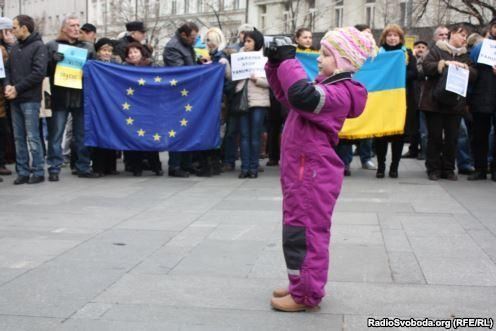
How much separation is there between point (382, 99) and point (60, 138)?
4.55m

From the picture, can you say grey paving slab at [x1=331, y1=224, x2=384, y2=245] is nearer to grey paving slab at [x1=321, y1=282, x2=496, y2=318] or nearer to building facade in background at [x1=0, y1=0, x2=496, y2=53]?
grey paving slab at [x1=321, y1=282, x2=496, y2=318]

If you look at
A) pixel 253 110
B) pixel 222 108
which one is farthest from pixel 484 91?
pixel 222 108

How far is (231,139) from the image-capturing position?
10586 mm

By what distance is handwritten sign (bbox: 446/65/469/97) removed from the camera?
930 centimetres

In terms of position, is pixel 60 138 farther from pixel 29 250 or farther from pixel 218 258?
pixel 218 258

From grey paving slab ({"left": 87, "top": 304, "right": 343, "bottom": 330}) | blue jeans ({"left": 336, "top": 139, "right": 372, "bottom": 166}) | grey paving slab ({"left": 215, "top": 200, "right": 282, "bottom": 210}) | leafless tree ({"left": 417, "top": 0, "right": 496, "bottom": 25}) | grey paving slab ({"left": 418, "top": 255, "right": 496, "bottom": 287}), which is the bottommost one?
grey paving slab ({"left": 215, "top": 200, "right": 282, "bottom": 210})

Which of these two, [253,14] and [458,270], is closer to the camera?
[458,270]

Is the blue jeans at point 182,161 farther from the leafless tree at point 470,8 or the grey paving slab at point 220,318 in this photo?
the leafless tree at point 470,8

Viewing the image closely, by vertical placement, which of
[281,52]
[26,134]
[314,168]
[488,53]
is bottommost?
[26,134]

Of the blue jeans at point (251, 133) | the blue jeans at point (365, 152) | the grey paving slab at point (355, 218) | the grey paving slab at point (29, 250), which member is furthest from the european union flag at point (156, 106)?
the grey paving slab at point (29, 250)

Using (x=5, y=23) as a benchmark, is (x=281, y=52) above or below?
below

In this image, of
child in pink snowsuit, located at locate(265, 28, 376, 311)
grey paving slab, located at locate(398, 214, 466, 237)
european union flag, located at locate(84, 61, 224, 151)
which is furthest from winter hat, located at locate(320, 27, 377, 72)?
european union flag, located at locate(84, 61, 224, 151)

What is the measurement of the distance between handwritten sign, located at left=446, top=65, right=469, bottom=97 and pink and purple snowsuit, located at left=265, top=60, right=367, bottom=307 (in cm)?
555

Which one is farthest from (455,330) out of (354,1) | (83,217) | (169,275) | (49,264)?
(354,1)
